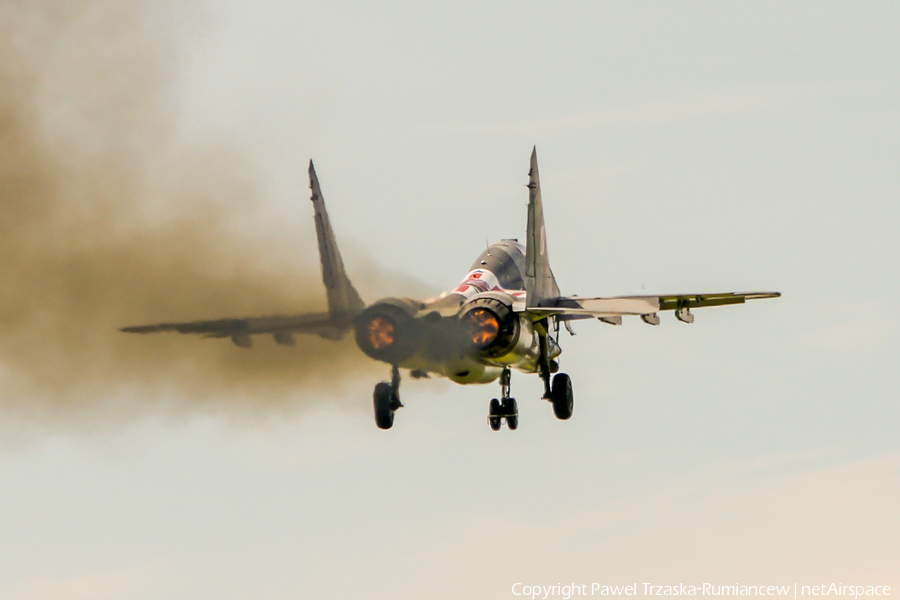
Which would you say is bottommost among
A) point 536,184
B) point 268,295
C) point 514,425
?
point 514,425

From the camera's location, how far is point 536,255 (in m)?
35.3

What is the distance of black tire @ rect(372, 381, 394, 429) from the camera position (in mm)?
34094

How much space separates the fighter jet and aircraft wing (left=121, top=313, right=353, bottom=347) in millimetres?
20

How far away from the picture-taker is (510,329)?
106 feet

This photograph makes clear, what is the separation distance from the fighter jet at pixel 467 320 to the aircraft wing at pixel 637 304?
2cm

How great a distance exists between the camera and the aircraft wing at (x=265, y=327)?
31.9 meters

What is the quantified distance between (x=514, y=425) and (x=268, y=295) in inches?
255

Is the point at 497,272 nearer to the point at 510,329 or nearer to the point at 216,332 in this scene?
the point at 510,329

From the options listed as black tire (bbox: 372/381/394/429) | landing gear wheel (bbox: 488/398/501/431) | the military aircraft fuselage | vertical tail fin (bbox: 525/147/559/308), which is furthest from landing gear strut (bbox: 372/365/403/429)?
vertical tail fin (bbox: 525/147/559/308)

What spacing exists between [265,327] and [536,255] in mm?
6533

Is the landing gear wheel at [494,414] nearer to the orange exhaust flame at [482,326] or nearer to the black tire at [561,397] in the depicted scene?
the black tire at [561,397]

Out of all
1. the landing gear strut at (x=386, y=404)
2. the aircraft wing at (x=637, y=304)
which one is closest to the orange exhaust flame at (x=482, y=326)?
the aircraft wing at (x=637, y=304)

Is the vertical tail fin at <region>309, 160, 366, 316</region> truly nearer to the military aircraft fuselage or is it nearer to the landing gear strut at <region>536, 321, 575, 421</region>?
the military aircraft fuselage

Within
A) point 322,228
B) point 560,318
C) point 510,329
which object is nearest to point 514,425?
point 560,318
